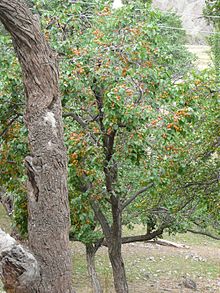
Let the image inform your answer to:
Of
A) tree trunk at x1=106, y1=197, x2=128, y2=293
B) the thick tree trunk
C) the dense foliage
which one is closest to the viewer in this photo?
the dense foliage

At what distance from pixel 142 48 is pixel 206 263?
12.2 meters

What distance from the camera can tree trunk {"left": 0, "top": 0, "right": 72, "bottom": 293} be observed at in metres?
3.42

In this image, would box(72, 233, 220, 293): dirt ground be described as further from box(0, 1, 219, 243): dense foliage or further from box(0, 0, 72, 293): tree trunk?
box(0, 0, 72, 293): tree trunk

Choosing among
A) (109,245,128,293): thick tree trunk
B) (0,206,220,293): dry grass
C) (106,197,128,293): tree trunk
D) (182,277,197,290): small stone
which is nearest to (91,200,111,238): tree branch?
(106,197,128,293): tree trunk

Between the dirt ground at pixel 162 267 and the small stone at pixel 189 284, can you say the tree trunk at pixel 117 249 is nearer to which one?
the dirt ground at pixel 162 267

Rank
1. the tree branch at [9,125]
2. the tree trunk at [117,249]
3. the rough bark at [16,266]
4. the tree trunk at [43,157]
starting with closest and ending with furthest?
the rough bark at [16,266], the tree trunk at [43,157], the tree branch at [9,125], the tree trunk at [117,249]

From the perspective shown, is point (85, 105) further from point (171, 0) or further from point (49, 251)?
point (171, 0)

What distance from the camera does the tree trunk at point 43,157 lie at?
342cm

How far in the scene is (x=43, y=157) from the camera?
11.5 feet

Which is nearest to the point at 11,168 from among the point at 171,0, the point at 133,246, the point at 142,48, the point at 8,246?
the point at 142,48

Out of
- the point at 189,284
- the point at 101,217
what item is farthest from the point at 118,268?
the point at 189,284

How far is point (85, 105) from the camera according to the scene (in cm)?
644

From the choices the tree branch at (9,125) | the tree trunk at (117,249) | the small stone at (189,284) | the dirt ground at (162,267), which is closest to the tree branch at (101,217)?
the tree trunk at (117,249)

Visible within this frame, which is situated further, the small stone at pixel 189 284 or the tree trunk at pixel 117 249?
the small stone at pixel 189 284
